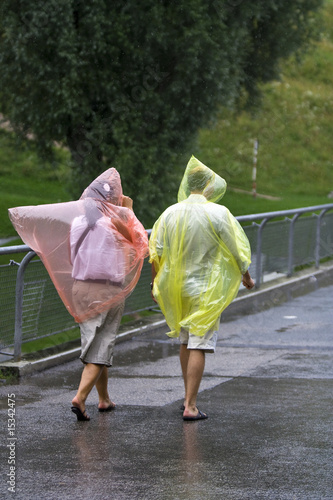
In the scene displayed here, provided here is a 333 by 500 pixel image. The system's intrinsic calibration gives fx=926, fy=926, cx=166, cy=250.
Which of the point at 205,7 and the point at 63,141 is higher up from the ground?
the point at 205,7

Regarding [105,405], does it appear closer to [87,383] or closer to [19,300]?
[87,383]

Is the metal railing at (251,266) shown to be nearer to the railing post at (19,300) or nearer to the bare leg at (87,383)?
the railing post at (19,300)

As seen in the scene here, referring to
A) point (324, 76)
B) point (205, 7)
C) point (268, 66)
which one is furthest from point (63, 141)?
point (324, 76)

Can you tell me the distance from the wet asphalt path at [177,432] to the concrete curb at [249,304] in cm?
11

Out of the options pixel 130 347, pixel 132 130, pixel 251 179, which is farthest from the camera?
pixel 251 179

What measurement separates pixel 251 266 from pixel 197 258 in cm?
657

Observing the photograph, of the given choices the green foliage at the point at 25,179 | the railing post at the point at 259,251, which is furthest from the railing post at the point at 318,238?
the green foliage at the point at 25,179

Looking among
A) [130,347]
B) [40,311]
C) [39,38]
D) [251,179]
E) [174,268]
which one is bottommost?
[251,179]

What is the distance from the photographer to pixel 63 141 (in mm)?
20625

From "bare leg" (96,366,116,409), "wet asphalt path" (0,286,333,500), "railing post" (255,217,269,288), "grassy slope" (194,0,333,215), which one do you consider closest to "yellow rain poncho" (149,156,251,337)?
"bare leg" (96,366,116,409)

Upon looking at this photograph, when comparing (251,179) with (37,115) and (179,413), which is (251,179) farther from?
(179,413)

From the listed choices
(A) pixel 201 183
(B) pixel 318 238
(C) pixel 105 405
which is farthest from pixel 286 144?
(C) pixel 105 405

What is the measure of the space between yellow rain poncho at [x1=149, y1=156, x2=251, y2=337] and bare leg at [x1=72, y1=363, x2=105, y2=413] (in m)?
0.64

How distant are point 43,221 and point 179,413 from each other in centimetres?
164
